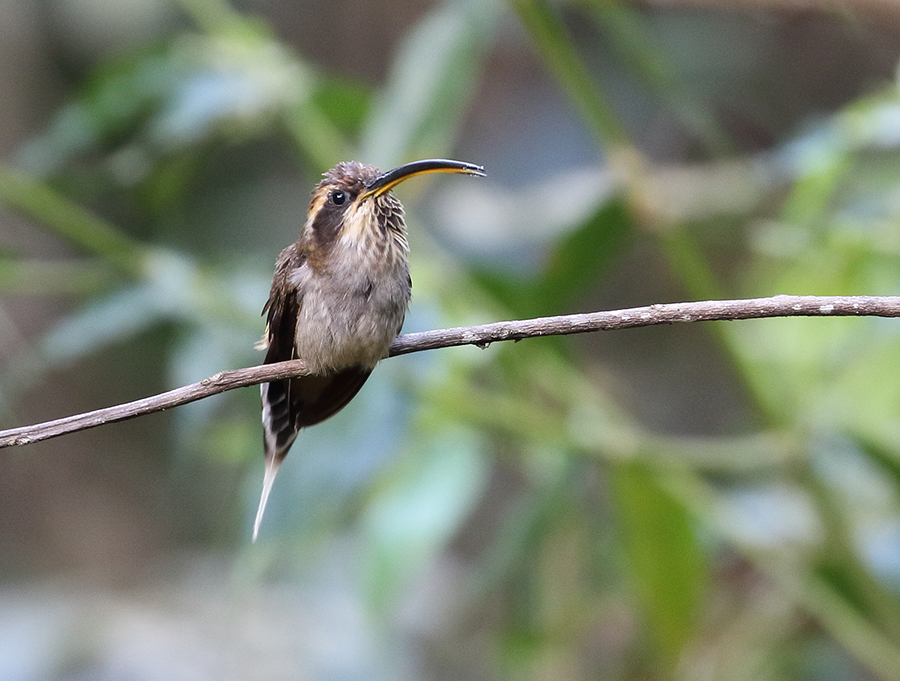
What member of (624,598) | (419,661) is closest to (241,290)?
(624,598)

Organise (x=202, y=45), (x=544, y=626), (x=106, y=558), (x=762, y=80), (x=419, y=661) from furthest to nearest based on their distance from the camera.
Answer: (x=106, y=558) < (x=762, y=80) < (x=419, y=661) < (x=544, y=626) < (x=202, y=45)

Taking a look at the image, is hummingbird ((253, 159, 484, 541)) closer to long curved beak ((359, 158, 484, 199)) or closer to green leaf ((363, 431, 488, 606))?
long curved beak ((359, 158, 484, 199))

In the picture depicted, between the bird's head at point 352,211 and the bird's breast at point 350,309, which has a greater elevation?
the bird's head at point 352,211

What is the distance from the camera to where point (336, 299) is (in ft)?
5.83

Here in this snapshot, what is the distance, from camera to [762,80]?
572 cm

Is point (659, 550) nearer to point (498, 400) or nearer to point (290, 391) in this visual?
point (498, 400)

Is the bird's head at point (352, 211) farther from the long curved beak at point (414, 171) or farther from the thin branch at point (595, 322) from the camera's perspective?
the thin branch at point (595, 322)

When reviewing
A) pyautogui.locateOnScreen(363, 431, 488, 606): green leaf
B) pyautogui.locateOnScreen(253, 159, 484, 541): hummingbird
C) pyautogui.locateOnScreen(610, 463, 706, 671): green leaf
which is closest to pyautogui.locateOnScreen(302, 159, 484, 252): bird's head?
pyautogui.locateOnScreen(253, 159, 484, 541): hummingbird

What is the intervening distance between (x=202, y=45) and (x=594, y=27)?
3355mm

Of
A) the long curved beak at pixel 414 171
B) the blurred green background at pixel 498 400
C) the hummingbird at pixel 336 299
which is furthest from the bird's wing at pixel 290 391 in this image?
the blurred green background at pixel 498 400

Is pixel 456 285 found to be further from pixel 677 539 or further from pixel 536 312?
pixel 677 539

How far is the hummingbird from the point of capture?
1701mm

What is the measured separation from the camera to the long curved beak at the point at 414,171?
139cm

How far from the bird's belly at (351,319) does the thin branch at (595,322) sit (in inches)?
14.0
